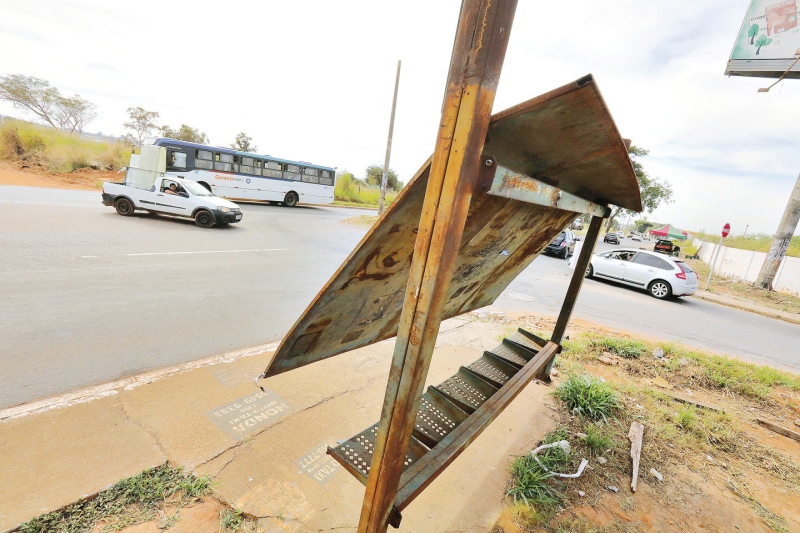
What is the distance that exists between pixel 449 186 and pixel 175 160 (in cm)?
1908

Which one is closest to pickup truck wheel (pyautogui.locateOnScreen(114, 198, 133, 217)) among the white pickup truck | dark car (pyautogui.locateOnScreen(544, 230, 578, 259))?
the white pickup truck

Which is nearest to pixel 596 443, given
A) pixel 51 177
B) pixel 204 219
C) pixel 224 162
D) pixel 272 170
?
pixel 204 219

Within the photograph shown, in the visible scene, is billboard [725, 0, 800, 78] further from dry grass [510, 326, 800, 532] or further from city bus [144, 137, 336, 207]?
city bus [144, 137, 336, 207]

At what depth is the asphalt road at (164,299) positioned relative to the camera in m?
3.41

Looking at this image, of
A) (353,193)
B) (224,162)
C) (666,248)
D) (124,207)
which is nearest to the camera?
(124,207)

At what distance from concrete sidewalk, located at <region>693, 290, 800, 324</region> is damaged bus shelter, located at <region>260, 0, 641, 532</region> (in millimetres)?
12327

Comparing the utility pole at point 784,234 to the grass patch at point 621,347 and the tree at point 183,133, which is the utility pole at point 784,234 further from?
the tree at point 183,133

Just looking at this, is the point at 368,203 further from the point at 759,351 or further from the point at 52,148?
the point at 759,351

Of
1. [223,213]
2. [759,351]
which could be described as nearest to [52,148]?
[223,213]

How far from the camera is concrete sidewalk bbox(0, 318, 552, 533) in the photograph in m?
1.95

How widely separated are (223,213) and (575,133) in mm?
11728

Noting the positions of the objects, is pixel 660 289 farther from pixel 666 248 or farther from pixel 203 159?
pixel 666 248

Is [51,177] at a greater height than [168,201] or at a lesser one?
lesser

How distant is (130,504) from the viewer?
6.08ft
